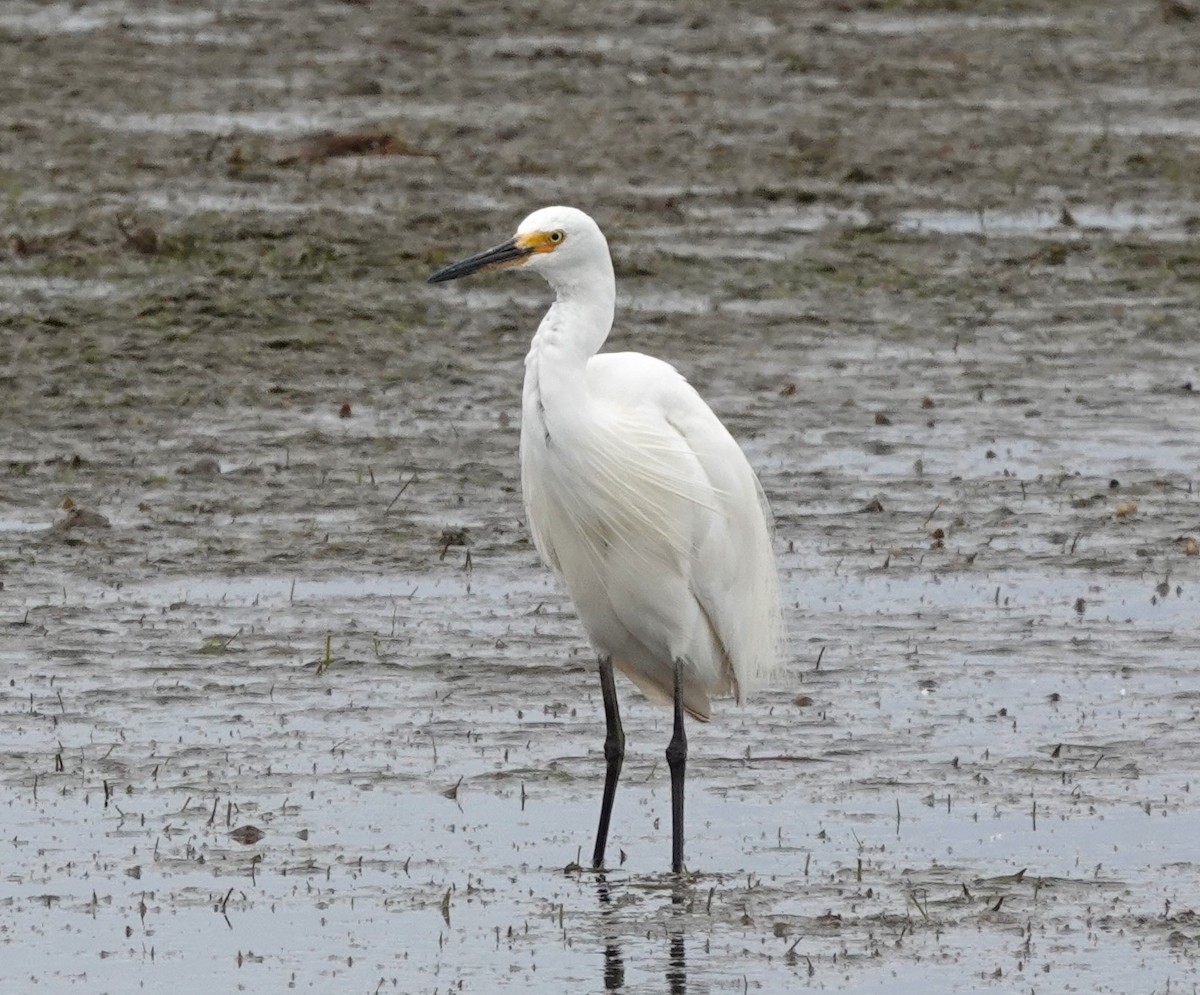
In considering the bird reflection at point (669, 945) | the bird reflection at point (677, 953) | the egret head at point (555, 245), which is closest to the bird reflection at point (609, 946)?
the bird reflection at point (669, 945)

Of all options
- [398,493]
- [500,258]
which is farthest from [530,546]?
[500,258]

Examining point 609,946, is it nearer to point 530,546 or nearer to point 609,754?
A: point 609,754

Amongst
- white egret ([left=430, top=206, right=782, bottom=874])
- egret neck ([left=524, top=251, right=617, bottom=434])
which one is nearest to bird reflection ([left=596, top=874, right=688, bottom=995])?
white egret ([left=430, top=206, right=782, bottom=874])

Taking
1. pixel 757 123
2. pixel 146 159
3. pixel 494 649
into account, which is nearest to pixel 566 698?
pixel 494 649

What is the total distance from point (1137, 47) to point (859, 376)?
11.0m

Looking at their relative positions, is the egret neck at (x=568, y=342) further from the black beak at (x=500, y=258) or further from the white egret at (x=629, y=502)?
the black beak at (x=500, y=258)

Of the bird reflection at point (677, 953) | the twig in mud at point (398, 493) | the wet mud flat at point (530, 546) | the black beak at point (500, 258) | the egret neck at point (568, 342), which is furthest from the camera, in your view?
the twig in mud at point (398, 493)

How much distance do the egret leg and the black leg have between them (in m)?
0.14

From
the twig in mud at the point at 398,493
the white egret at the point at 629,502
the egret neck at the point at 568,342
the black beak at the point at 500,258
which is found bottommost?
the twig in mud at the point at 398,493

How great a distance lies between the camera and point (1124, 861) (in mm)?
6492

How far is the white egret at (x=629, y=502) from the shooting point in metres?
6.62

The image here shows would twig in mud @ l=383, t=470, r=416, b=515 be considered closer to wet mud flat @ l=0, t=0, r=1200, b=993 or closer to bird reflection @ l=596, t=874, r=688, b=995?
wet mud flat @ l=0, t=0, r=1200, b=993

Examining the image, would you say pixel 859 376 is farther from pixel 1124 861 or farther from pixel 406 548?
pixel 1124 861

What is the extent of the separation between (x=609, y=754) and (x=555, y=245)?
1339mm
